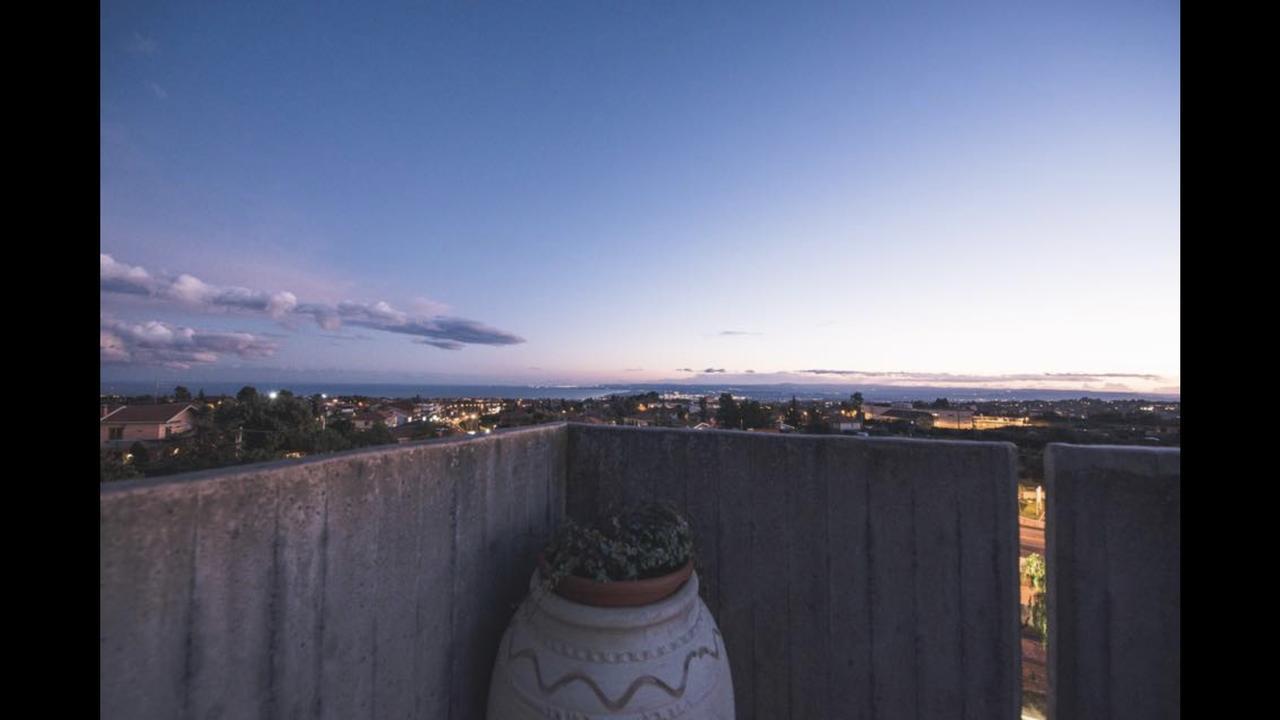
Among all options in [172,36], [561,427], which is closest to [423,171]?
[172,36]

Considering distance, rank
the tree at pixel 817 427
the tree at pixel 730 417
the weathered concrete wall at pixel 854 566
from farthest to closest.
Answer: the tree at pixel 730 417, the tree at pixel 817 427, the weathered concrete wall at pixel 854 566

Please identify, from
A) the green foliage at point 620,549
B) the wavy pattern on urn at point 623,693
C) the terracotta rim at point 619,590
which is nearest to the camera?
the wavy pattern on urn at point 623,693

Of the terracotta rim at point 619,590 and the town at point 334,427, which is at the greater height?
the town at point 334,427

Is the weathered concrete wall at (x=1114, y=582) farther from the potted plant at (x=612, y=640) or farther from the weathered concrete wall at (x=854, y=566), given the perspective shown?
the potted plant at (x=612, y=640)

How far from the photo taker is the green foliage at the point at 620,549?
5.92 ft

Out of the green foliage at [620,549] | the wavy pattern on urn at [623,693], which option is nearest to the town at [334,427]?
the green foliage at [620,549]

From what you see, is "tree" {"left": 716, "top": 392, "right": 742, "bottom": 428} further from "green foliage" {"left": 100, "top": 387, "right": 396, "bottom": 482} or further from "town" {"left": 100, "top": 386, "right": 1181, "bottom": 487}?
"green foliage" {"left": 100, "top": 387, "right": 396, "bottom": 482}

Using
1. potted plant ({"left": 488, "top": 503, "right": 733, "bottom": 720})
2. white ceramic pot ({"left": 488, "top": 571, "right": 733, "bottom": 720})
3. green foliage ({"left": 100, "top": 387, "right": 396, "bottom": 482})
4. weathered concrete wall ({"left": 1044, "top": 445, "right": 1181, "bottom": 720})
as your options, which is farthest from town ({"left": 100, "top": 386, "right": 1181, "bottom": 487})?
white ceramic pot ({"left": 488, "top": 571, "right": 733, "bottom": 720})

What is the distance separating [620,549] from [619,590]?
0.57 feet

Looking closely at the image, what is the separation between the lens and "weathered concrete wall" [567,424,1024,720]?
1.93 m

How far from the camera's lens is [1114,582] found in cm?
178
